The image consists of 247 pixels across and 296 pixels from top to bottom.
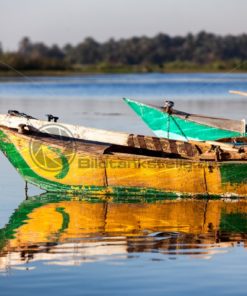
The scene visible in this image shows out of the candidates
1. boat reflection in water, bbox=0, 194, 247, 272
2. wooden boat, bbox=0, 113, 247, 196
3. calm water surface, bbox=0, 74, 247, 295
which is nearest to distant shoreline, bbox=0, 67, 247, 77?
wooden boat, bbox=0, 113, 247, 196

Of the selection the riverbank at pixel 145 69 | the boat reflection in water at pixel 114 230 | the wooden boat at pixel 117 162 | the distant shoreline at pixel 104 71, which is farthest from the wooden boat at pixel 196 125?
the riverbank at pixel 145 69

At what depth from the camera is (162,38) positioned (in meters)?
131

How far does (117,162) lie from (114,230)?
8.40ft

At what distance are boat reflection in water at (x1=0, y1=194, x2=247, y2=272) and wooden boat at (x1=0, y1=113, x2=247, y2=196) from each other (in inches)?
8.8

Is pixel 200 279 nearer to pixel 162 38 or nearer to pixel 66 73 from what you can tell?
pixel 66 73

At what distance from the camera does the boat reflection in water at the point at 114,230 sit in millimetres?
10352

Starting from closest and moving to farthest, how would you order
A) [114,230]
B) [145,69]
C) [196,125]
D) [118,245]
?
1. [118,245]
2. [114,230]
3. [196,125]
4. [145,69]

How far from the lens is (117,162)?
1421 cm

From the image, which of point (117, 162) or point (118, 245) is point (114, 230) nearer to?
point (118, 245)

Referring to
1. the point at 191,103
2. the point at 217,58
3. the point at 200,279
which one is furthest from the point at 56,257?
the point at 217,58

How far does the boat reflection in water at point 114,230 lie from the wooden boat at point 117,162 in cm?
22

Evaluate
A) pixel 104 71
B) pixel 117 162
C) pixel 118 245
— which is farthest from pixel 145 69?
pixel 118 245

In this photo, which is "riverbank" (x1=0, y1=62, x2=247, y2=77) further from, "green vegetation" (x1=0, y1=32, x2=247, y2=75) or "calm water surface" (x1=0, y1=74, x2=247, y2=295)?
"calm water surface" (x1=0, y1=74, x2=247, y2=295)

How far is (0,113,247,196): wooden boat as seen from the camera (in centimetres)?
1403
